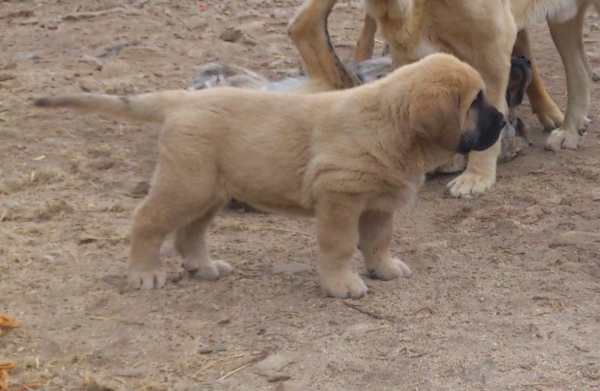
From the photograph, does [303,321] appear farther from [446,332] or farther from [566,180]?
[566,180]

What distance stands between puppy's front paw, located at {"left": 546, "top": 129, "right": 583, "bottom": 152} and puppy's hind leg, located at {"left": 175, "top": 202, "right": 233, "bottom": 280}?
334 cm

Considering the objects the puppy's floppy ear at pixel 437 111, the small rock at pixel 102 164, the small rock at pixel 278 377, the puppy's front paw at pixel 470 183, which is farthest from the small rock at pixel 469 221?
the small rock at pixel 102 164

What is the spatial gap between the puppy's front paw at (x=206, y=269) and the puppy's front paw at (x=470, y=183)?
210cm

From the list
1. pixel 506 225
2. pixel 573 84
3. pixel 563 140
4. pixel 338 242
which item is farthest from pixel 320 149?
pixel 573 84

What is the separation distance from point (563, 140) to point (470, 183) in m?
1.23

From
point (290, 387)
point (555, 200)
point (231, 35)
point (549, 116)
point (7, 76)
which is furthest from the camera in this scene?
point (231, 35)

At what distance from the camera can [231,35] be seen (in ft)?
31.6

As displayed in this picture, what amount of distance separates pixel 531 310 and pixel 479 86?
3.54 ft

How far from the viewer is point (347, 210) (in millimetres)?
4301

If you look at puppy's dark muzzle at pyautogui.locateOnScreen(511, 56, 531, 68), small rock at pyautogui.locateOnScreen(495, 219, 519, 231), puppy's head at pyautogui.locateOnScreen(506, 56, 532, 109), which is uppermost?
puppy's dark muzzle at pyautogui.locateOnScreen(511, 56, 531, 68)

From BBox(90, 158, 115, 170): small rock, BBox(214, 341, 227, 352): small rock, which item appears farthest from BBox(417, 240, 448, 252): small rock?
BBox(90, 158, 115, 170): small rock

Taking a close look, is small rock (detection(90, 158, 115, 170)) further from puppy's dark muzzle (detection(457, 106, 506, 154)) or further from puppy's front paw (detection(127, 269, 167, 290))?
puppy's dark muzzle (detection(457, 106, 506, 154))

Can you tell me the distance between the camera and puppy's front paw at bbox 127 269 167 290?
14.9 ft

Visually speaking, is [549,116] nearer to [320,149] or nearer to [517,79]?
[517,79]
